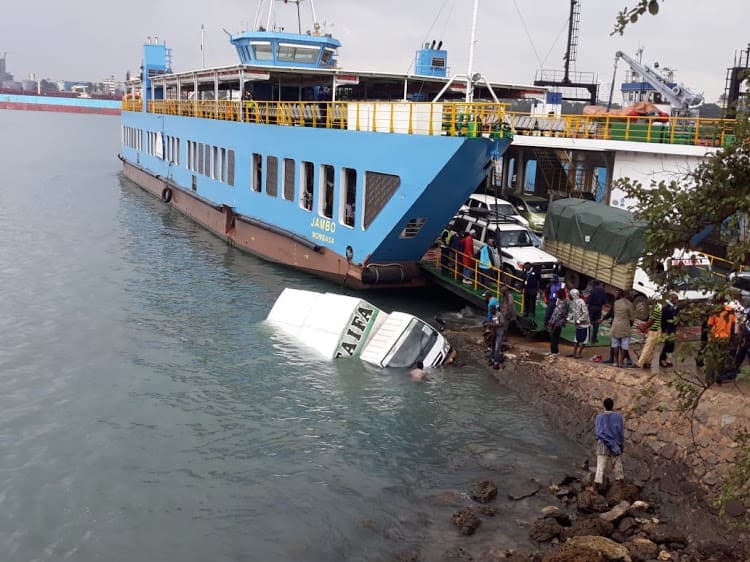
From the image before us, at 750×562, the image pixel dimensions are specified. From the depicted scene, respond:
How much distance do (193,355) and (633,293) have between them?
9.67 meters

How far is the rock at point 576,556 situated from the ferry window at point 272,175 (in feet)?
56.2

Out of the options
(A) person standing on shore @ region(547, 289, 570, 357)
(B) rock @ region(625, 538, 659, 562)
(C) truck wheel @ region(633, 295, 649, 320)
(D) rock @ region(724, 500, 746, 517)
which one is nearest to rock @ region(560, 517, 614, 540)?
(B) rock @ region(625, 538, 659, 562)

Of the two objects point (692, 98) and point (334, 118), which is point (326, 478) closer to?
point (334, 118)

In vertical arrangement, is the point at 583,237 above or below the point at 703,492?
above

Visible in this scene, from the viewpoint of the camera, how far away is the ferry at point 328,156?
54.5 feet

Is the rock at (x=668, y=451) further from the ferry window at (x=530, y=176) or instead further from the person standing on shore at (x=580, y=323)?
the ferry window at (x=530, y=176)

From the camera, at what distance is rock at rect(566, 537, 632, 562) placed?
809cm

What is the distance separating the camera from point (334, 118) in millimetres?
20188

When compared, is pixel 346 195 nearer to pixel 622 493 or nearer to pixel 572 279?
pixel 572 279

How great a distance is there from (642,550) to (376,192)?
11.5 meters

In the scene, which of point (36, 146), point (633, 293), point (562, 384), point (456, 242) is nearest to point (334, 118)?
point (456, 242)

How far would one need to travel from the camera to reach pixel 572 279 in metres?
18.0

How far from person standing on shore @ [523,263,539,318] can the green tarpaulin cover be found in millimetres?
2121

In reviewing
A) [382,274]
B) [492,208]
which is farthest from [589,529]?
[492,208]
